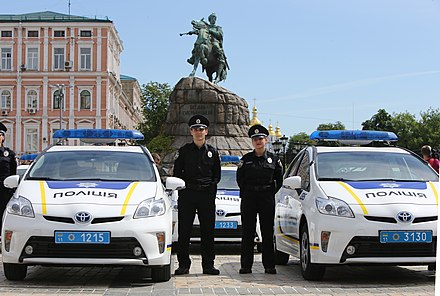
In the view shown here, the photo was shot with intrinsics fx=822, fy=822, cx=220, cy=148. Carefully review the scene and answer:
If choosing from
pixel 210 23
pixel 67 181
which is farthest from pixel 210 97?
pixel 67 181

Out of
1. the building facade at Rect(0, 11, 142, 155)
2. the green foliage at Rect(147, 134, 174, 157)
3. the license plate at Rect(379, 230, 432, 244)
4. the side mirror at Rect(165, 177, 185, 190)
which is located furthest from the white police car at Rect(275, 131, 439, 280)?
the building facade at Rect(0, 11, 142, 155)

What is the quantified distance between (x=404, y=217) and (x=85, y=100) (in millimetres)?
80260

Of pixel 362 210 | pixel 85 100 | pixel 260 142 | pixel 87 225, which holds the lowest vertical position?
pixel 87 225

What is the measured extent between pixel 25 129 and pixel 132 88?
44.7m

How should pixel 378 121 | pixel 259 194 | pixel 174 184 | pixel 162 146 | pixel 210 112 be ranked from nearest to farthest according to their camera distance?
pixel 174 184, pixel 259 194, pixel 162 146, pixel 210 112, pixel 378 121

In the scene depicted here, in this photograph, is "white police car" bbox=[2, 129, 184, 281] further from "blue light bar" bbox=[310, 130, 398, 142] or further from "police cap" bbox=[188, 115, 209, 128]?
"blue light bar" bbox=[310, 130, 398, 142]

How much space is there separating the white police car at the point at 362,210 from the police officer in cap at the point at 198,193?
3.21 ft

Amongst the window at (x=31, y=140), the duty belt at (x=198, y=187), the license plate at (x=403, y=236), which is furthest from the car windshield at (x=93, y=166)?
the window at (x=31, y=140)

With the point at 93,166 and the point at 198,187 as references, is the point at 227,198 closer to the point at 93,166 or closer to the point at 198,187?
the point at 198,187

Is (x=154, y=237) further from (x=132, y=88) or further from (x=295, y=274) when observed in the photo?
(x=132, y=88)

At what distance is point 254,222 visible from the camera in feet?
33.6

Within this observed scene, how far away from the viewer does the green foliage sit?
115ft

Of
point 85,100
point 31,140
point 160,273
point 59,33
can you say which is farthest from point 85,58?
point 160,273

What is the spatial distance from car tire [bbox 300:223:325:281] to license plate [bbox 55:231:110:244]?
7.51ft
